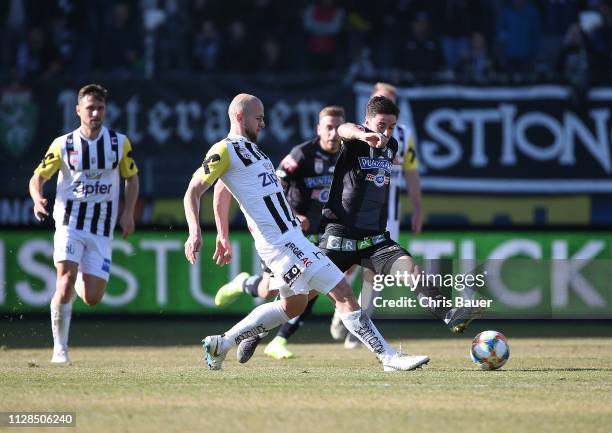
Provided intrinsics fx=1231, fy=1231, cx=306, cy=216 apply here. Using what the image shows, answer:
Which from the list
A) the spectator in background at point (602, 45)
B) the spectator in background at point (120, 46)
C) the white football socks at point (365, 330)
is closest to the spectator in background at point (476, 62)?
the spectator in background at point (602, 45)

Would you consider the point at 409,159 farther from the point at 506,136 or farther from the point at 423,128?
the point at 506,136

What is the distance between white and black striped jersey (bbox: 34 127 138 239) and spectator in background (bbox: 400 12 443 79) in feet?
26.6

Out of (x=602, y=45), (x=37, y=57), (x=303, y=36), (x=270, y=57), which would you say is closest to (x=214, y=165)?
(x=270, y=57)

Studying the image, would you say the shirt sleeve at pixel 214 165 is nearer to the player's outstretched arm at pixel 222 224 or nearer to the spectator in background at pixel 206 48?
the player's outstretched arm at pixel 222 224

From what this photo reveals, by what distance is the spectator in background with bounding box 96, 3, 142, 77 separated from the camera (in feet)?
60.9

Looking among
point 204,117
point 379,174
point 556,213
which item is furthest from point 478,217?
point 379,174

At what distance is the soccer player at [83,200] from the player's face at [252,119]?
2.20m

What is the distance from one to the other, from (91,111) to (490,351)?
402 centimetres

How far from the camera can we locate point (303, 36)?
19109mm

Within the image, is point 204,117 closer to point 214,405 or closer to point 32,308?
point 32,308

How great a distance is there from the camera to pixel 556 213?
1745cm

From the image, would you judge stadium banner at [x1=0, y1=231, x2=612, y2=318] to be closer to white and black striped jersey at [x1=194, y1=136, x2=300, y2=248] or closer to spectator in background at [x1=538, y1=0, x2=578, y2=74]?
spectator in background at [x1=538, y1=0, x2=578, y2=74]

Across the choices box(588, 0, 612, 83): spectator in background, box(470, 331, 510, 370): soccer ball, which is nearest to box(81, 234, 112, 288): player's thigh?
box(470, 331, 510, 370): soccer ball

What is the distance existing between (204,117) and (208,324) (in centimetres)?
364
